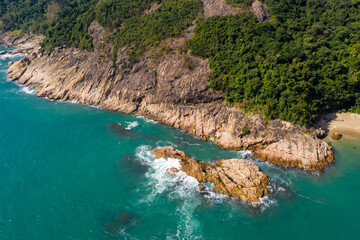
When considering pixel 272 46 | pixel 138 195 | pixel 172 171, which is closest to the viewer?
pixel 138 195

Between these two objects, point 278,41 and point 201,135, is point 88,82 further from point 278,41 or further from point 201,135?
point 278,41

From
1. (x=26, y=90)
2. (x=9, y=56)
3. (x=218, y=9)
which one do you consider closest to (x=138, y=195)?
(x=218, y=9)

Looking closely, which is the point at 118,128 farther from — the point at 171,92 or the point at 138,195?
the point at 138,195

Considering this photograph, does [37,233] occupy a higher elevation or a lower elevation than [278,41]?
lower

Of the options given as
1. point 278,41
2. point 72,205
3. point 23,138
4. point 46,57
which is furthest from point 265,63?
point 46,57

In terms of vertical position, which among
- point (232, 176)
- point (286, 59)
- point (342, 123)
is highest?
point (286, 59)

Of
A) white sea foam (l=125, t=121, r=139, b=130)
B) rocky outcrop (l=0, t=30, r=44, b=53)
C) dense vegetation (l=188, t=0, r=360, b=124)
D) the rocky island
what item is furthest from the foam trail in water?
rocky outcrop (l=0, t=30, r=44, b=53)

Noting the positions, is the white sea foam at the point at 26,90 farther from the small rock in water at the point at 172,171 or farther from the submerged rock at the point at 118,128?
the small rock in water at the point at 172,171
